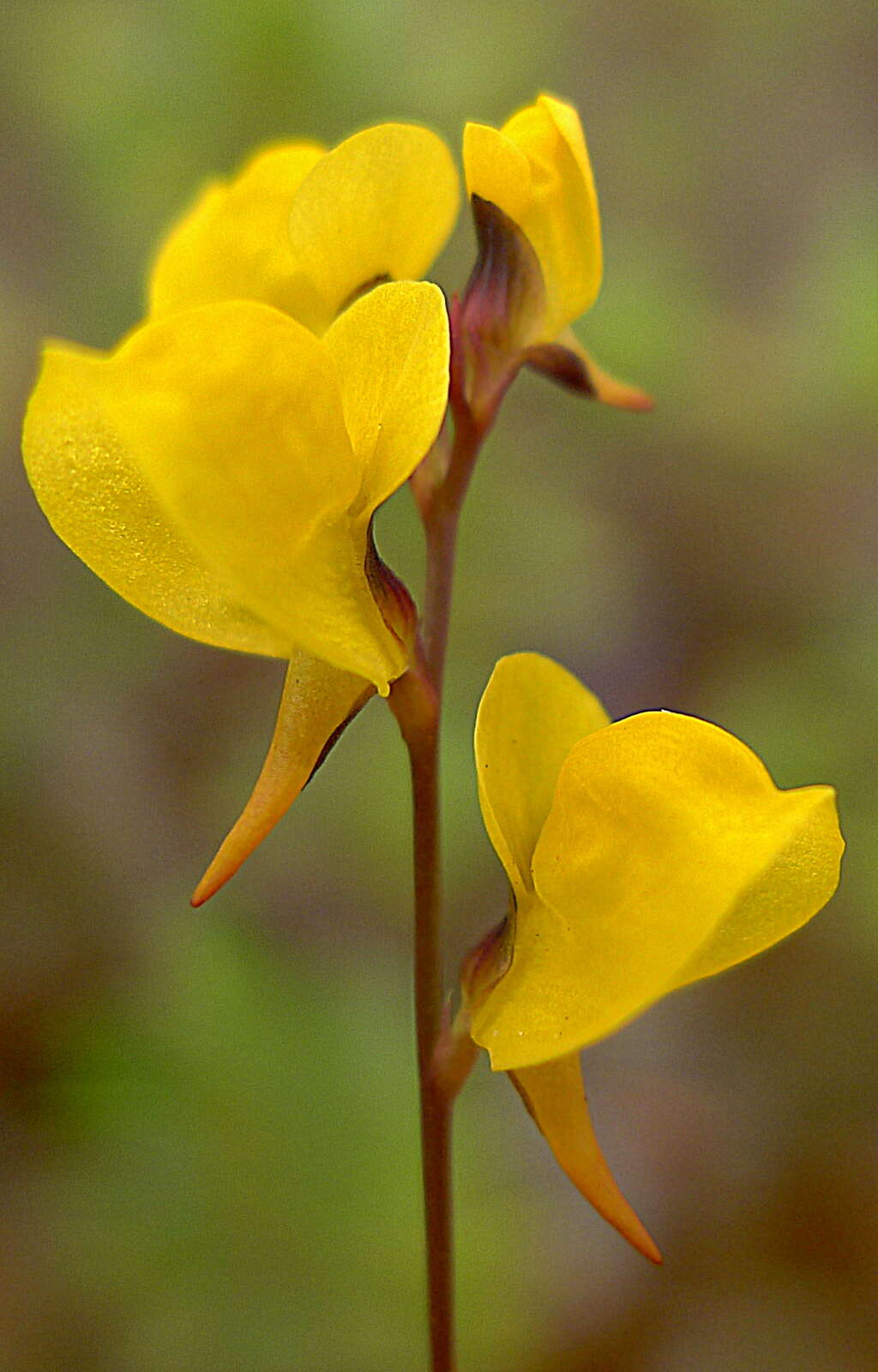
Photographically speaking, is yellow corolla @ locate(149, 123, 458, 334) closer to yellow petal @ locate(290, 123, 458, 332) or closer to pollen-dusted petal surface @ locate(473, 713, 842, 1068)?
yellow petal @ locate(290, 123, 458, 332)

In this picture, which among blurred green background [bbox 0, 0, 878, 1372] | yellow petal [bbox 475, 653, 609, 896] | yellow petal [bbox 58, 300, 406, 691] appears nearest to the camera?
yellow petal [bbox 58, 300, 406, 691]

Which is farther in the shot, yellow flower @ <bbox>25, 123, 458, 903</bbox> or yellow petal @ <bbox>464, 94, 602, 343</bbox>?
yellow petal @ <bbox>464, 94, 602, 343</bbox>

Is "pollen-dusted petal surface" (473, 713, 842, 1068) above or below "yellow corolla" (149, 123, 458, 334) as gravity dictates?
below

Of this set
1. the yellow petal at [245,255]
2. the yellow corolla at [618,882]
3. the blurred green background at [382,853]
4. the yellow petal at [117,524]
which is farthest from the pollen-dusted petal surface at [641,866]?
the blurred green background at [382,853]

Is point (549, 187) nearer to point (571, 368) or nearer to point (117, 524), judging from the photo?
point (571, 368)

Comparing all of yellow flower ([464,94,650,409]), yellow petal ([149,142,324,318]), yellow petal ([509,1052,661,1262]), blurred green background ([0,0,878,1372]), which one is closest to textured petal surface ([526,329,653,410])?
yellow flower ([464,94,650,409])

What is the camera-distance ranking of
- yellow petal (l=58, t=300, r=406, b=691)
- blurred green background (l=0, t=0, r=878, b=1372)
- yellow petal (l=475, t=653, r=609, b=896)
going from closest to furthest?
yellow petal (l=58, t=300, r=406, b=691), yellow petal (l=475, t=653, r=609, b=896), blurred green background (l=0, t=0, r=878, b=1372)

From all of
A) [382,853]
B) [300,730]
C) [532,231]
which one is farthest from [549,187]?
[382,853]

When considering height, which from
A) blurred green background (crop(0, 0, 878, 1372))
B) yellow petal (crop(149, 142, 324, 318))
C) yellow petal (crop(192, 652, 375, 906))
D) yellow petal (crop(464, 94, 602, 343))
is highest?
yellow petal (crop(464, 94, 602, 343))
